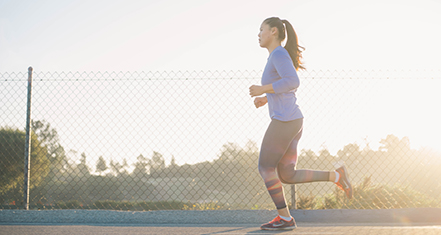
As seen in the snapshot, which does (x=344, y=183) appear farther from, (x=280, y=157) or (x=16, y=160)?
(x=16, y=160)

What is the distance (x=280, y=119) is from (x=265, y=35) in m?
0.67

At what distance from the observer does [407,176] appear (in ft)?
13.5

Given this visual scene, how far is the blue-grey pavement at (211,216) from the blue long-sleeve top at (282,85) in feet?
4.49

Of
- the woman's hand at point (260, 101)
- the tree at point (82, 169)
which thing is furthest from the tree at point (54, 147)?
the woman's hand at point (260, 101)

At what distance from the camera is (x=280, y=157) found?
7.78 feet

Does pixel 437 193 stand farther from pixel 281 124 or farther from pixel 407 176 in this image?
pixel 281 124

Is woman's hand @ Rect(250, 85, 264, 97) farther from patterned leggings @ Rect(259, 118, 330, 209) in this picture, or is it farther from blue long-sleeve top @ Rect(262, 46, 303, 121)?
patterned leggings @ Rect(259, 118, 330, 209)

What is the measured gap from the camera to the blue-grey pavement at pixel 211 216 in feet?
10.6

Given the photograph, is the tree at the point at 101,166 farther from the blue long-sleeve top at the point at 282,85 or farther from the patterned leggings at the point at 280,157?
the blue long-sleeve top at the point at 282,85

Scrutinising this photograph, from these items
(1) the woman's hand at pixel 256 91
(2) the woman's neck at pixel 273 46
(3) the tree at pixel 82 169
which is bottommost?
(3) the tree at pixel 82 169

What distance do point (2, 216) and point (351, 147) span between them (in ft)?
12.9

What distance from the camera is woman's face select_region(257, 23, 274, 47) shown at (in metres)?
2.48

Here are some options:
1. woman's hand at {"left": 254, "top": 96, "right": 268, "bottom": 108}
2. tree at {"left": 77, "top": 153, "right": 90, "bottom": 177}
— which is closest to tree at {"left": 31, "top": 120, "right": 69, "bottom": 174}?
tree at {"left": 77, "top": 153, "right": 90, "bottom": 177}

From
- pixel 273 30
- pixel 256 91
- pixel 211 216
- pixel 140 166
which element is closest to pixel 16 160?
pixel 140 166
